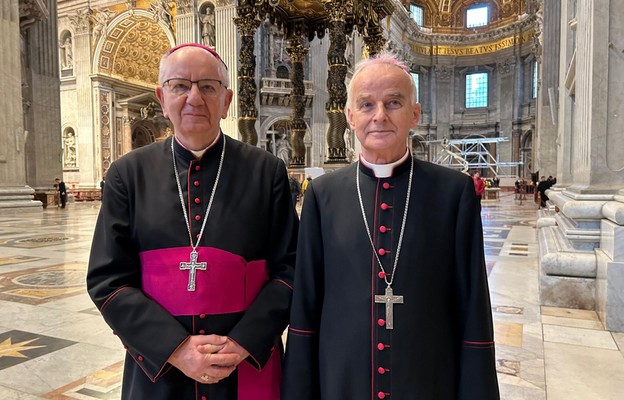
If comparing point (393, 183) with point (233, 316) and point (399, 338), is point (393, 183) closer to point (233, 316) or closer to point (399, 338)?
point (399, 338)

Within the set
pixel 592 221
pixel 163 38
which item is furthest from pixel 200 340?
pixel 163 38

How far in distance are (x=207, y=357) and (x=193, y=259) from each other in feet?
1.00

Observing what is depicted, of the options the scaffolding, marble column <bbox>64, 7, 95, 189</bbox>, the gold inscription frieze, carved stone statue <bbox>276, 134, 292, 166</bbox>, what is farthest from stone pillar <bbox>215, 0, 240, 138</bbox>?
the gold inscription frieze

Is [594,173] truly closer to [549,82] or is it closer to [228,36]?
[549,82]

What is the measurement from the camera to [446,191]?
4.64ft

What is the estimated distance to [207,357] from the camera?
1418 millimetres

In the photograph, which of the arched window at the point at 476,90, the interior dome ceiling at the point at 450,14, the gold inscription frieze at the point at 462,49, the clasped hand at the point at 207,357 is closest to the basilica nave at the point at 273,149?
the clasped hand at the point at 207,357

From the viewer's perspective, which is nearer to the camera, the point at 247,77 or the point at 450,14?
the point at 247,77

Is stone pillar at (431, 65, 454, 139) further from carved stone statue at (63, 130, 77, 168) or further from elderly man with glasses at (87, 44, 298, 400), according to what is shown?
elderly man with glasses at (87, 44, 298, 400)

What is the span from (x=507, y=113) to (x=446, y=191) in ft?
130

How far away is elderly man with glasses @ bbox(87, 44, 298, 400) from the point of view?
4.74ft

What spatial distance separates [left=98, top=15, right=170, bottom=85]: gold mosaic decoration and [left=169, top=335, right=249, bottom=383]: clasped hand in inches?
1019

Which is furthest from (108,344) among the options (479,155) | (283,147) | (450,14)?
(450,14)

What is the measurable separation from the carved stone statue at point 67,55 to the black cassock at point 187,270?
95.1 feet
